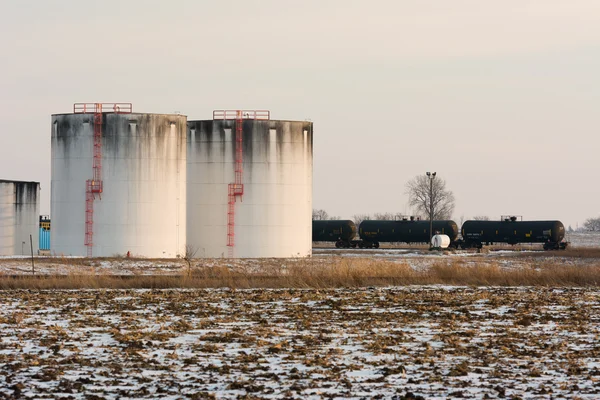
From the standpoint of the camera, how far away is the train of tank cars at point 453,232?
86.1 meters

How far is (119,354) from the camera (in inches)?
662

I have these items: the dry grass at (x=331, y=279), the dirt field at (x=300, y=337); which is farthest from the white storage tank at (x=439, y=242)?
the dirt field at (x=300, y=337)

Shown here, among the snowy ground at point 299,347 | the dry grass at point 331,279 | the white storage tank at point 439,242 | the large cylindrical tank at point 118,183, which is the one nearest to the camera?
the snowy ground at point 299,347

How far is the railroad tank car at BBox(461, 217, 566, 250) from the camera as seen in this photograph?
85.8 meters

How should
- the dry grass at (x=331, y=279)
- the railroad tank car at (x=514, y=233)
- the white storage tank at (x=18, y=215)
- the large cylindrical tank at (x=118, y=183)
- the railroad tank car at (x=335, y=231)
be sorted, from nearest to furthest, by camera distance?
1. the dry grass at (x=331, y=279)
2. the large cylindrical tank at (x=118, y=183)
3. the white storage tank at (x=18, y=215)
4. the railroad tank car at (x=514, y=233)
5. the railroad tank car at (x=335, y=231)

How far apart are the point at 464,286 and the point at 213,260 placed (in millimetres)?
23916

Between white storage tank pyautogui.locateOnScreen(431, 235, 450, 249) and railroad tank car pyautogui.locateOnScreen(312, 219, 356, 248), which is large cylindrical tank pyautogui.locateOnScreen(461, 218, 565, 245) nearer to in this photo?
white storage tank pyautogui.locateOnScreen(431, 235, 450, 249)

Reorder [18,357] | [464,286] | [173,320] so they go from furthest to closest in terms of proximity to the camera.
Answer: [464,286] → [173,320] → [18,357]

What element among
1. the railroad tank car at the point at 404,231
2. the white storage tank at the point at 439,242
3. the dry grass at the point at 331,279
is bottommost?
the dry grass at the point at 331,279

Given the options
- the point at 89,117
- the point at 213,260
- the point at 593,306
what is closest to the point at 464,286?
the point at 593,306

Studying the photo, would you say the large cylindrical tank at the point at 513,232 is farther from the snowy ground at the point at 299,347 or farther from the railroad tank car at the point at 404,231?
the snowy ground at the point at 299,347

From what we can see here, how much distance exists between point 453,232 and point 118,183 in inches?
1683

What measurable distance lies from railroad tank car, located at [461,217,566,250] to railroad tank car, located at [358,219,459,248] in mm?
1684

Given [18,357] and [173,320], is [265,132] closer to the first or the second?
[173,320]
